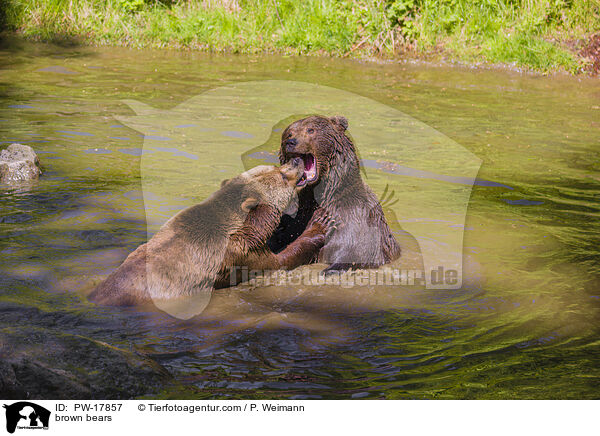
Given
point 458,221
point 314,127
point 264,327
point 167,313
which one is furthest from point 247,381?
point 458,221

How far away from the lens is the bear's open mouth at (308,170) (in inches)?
262

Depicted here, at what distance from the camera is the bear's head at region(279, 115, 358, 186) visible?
6.52 m

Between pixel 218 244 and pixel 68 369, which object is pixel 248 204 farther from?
pixel 68 369

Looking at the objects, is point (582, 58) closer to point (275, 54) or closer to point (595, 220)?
point (275, 54)

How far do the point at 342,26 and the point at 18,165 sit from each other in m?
12.7

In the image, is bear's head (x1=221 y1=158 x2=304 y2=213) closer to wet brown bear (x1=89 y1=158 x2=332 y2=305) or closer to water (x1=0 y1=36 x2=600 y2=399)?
wet brown bear (x1=89 y1=158 x2=332 y2=305)

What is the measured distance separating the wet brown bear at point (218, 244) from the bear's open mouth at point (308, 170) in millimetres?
A: 82

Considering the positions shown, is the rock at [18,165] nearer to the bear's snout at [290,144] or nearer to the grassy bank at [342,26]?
the bear's snout at [290,144]

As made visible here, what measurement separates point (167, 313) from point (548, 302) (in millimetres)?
3324

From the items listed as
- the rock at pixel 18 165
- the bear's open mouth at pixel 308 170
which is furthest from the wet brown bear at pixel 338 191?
the rock at pixel 18 165

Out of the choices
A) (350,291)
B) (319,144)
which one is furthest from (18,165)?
(350,291)
